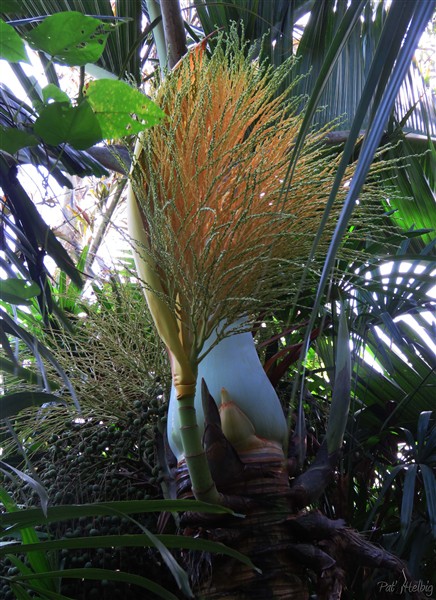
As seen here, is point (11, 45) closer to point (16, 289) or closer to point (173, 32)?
point (16, 289)

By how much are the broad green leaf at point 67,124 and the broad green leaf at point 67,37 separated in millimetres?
54

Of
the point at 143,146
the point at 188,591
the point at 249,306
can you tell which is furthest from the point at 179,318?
the point at 188,591

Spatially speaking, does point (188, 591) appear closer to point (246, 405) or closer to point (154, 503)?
point (154, 503)

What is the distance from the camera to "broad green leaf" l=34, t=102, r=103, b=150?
0.54 m

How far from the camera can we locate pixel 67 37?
0.54 meters

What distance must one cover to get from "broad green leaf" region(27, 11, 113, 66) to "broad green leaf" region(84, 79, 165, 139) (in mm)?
30

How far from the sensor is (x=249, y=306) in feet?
3.11

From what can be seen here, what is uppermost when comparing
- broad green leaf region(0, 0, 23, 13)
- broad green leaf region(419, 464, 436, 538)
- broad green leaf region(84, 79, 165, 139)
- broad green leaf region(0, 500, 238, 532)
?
broad green leaf region(0, 0, 23, 13)

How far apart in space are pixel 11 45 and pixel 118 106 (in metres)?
0.11

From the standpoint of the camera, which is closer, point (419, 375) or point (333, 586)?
point (333, 586)

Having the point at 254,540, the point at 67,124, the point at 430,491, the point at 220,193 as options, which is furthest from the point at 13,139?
the point at 430,491

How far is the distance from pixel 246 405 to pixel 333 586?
0.27m
